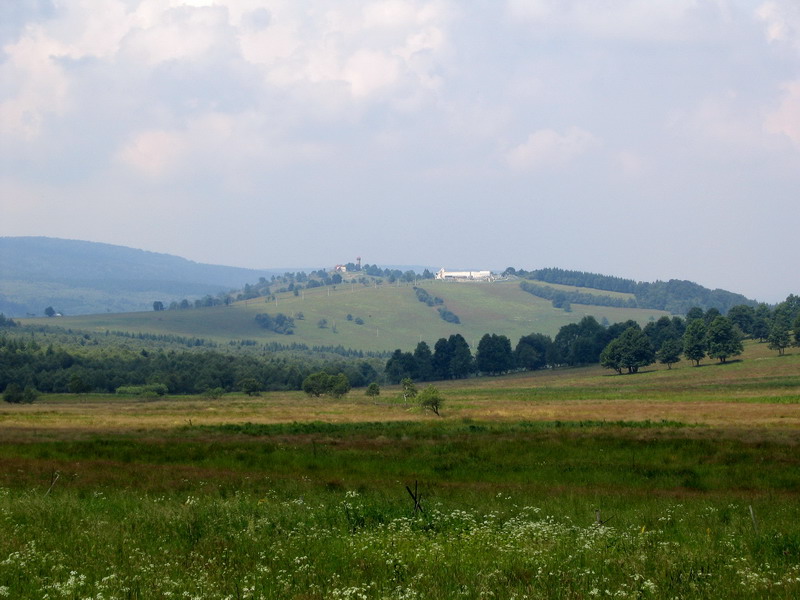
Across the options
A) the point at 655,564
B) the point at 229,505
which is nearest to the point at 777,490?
the point at 655,564

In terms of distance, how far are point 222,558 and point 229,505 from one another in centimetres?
520

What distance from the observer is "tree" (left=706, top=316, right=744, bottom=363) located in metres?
154

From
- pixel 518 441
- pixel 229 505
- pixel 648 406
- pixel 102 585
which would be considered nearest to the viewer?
pixel 102 585

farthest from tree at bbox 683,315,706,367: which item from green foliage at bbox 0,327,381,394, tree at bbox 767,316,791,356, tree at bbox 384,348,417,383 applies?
green foliage at bbox 0,327,381,394

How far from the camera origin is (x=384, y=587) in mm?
12828

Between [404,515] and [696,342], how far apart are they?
492 ft

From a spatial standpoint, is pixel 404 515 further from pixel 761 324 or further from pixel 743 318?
pixel 743 318

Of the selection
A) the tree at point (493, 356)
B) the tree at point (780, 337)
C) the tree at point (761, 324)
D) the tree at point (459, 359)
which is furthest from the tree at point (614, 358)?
the tree at point (761, 324)

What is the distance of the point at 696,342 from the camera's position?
15725 cm

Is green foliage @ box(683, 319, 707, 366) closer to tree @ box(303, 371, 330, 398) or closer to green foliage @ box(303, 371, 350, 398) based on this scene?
green foliage @ box(303, 371, 350, 398)

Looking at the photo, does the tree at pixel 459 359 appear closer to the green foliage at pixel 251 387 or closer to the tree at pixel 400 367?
the tree at pixel 400 367

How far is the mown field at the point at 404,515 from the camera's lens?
1305cm

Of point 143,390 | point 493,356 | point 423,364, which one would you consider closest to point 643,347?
point 493,356

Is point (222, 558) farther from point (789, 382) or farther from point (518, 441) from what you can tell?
point (789, 382)
